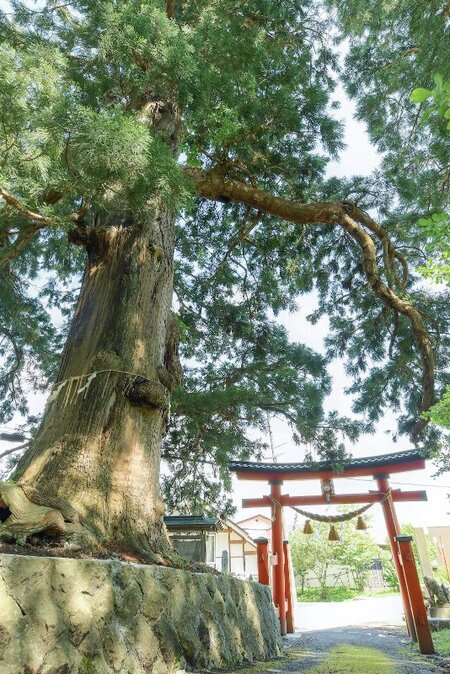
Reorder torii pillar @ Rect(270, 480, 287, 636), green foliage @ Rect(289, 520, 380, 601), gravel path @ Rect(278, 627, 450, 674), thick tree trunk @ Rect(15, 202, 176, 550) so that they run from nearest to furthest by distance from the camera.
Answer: thick tree trunk @ Rect(15, 202, 176, 550) → gravel path @ Rect(278, 627, 450, 674) → torii pillar @ Rect(270, 480, 287, 636) → green foliage @ Rect(289, 520, 380, 601)

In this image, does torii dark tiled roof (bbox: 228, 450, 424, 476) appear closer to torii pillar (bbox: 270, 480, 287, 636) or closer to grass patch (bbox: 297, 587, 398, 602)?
torii pillar (bbox: 270, 480, 287, 636)

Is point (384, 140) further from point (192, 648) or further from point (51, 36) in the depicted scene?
point (192, 648)

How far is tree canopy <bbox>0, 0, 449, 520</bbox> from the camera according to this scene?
2.76m

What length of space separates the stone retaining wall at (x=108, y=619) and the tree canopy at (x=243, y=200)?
5.56 ft

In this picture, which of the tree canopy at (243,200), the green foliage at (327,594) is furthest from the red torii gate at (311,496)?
the green foliage at (327,594)

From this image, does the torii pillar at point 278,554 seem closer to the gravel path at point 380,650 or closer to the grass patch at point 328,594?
the gravel path at point 380,650

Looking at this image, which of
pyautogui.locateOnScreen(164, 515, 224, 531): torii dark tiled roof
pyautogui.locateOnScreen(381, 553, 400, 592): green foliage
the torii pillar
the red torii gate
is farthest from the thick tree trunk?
pyautogui.locateOnScreen(381, 553, 400, 592): green foliage

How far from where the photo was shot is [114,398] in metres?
2.31

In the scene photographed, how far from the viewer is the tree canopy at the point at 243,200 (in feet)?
9.04

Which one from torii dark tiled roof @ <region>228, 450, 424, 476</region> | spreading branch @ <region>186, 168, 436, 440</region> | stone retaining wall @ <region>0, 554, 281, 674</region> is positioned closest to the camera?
stone retaining wall @ <region>0, 554, 281, 674</region>

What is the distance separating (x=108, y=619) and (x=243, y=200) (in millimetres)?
3951

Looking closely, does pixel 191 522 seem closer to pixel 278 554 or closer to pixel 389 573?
pixel 278 554

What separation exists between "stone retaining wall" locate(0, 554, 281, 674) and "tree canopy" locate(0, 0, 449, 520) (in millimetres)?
1696

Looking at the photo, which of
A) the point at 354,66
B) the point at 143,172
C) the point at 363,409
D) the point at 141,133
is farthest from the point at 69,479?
the point at 354,66
